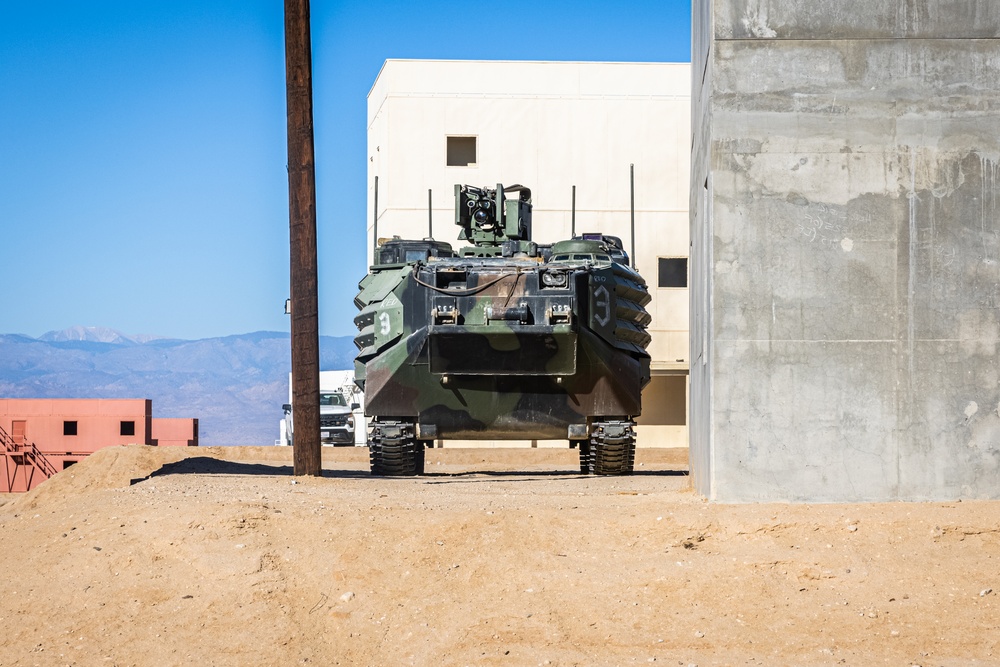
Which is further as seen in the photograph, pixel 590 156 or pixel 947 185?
pixel 590 156

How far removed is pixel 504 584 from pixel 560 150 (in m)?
24.2

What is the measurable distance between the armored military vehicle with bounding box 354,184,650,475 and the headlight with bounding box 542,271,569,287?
0.04ft

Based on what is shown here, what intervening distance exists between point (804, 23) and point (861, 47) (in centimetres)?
47

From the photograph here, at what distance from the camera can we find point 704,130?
10664mm

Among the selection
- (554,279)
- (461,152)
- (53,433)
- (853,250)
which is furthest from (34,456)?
(853,250)

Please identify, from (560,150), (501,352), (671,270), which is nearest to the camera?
(501,352)

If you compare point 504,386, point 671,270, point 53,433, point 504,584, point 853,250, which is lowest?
point 53,433

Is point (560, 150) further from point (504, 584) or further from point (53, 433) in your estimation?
point (504, 584)

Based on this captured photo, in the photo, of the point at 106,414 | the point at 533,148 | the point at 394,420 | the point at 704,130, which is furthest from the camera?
the point at 106,414

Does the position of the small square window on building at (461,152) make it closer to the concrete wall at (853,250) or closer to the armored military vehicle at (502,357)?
the armored military vehicle at (502,357)

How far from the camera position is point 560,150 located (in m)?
32.3

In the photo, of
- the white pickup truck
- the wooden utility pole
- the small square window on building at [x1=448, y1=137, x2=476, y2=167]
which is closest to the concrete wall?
the wooden utility pole

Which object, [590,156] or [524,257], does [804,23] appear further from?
[590,156]

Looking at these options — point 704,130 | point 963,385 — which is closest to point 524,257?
point 704,130
